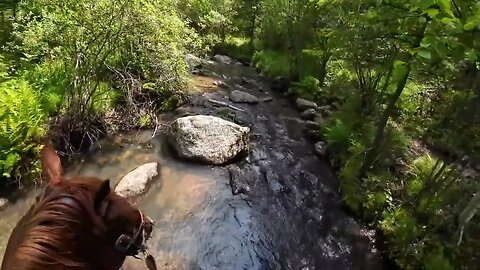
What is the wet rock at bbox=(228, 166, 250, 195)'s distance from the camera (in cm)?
871

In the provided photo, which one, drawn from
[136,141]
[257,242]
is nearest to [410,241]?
[257,242]

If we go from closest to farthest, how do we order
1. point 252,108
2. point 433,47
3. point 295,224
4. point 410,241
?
point 433,47
point 410,241
point 295,224
point 252,108

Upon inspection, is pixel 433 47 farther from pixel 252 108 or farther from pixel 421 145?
pixel 252 108

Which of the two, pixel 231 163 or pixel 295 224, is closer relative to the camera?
pixel 295 224

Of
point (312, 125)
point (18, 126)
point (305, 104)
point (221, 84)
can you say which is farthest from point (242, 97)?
point (18, 126)

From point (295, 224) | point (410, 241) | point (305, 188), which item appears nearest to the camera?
point (410, 241)

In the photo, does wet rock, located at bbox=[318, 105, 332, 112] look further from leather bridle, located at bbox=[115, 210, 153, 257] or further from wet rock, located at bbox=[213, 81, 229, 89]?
leather bridle, located at bbox=[115, 210, 153, 257]

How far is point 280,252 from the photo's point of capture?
7273 mm

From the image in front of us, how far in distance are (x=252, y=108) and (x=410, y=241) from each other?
697 cm

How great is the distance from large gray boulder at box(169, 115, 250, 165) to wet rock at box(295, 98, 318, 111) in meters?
3.48

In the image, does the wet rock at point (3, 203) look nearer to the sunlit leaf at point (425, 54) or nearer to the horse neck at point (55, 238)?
the horse neck at point (55, 238)

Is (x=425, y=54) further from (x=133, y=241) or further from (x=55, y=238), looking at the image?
(x=55, y=238)

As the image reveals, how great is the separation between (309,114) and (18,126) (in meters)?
7.81

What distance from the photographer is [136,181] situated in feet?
26.5
